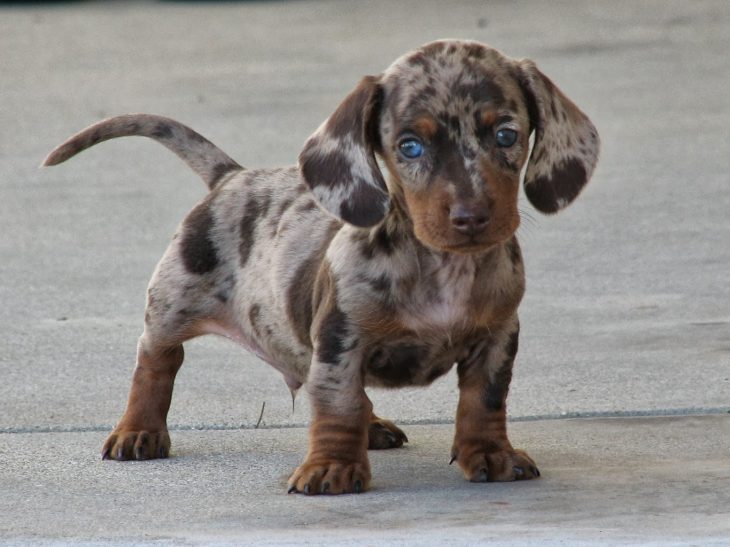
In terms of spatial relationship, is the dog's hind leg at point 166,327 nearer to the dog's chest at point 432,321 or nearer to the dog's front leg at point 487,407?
the dog's chest at point 432,321

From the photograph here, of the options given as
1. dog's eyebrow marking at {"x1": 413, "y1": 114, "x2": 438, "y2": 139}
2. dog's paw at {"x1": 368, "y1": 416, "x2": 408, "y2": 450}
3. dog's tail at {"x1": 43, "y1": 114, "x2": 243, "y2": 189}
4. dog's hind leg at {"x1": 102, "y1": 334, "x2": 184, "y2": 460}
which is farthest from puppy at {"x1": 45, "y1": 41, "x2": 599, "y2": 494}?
dog's tail at {"x1": 43, "y1": 114, "x2": 243, "y2": 189}

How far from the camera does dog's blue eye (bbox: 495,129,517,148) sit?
355 centimetres

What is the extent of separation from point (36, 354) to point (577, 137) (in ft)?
7.32

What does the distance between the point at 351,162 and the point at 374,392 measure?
4.45ft

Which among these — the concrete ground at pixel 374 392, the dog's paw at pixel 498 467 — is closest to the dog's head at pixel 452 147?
the concrete ground at pixel 374 392

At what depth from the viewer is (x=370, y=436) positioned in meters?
4.15

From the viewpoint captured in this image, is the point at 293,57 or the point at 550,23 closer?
the point at 293,57

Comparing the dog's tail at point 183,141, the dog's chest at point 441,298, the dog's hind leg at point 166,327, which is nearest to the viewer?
the dog's chest at point 441,298

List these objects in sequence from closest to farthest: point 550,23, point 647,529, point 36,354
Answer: point 647,529, point 36,354, point 550,23

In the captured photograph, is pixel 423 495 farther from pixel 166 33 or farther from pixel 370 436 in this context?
pixel 166 33

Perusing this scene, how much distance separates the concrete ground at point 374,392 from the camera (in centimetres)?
346

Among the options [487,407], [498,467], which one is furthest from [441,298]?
[498,467]

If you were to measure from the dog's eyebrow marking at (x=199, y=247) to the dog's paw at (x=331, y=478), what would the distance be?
32.0 inches

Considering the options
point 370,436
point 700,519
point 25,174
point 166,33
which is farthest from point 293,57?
point 700,519
